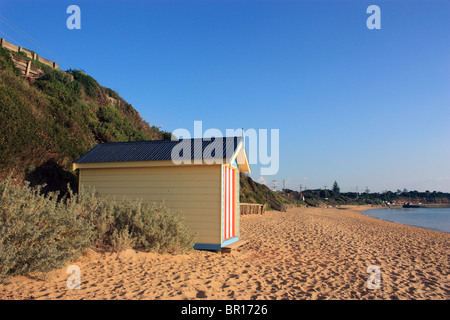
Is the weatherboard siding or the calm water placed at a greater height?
the weatherboard siding

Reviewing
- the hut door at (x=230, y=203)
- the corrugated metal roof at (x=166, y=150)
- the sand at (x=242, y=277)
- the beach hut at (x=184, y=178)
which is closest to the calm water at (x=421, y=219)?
the sand at (x=242, y=277)

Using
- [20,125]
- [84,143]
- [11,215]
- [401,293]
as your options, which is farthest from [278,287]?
[84,143]

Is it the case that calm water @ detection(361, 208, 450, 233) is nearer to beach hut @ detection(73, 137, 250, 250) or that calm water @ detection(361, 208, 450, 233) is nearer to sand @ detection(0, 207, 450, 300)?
sand @ detection(0, 207, 450, 300)

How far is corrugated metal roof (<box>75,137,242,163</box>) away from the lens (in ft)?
30.1

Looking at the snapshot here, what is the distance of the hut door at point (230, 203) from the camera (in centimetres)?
940

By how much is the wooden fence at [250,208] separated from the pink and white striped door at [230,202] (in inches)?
451

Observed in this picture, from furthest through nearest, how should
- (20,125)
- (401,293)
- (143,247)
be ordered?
1. (20,125)
2. (143,247)
3. (401,293)

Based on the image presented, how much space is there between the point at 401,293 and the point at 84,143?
13.5m

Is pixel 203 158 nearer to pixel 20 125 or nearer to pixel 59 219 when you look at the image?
pixel 59 219

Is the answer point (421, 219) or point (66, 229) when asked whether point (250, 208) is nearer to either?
point (66, 229)

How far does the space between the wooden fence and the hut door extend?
1146 centimetres

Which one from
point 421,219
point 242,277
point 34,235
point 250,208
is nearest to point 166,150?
point 242,277

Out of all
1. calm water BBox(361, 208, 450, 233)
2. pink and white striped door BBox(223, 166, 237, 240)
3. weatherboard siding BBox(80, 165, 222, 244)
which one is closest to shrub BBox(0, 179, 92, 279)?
weatherboard siding BBox(80, 165, 222, 244)

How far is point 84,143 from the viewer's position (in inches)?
564
